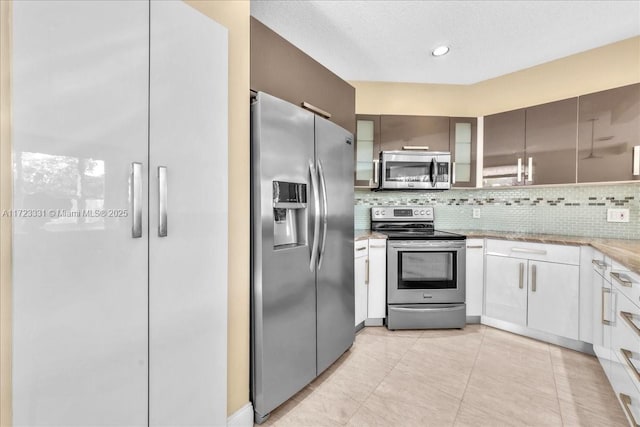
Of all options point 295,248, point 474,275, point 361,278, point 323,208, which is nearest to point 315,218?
point 323,208

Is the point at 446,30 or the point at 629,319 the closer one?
the point at 629,319

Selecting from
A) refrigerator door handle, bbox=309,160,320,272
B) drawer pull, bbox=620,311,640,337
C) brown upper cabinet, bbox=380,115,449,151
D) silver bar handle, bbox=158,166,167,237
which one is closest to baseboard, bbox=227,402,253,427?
refrigerator door handle, bbox=309,160,320,272

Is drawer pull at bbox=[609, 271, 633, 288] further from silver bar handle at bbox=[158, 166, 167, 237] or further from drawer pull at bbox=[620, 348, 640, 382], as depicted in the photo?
silver bar handle at bbox=[158, 166, 167, 237]

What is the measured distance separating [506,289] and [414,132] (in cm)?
177

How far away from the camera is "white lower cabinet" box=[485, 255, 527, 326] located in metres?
2.62

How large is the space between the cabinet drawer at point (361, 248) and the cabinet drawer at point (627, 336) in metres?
1.66

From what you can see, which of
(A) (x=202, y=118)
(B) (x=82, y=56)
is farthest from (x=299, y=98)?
(B) (x=82, y=56)

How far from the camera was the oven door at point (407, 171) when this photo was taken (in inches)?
122

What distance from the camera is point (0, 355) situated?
2.66 feet

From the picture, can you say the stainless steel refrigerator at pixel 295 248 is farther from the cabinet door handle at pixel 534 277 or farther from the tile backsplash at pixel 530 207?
the cabinet door handle at pixel 534 277

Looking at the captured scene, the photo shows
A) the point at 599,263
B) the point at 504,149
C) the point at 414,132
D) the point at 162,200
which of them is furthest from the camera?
the point at 414,132

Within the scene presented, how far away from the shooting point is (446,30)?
2408 millimetres

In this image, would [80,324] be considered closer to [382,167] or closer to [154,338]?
[154,338]

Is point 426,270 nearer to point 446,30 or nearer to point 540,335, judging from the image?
point 540,335
